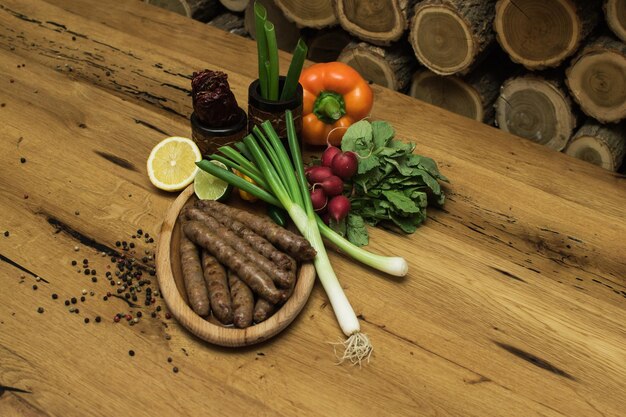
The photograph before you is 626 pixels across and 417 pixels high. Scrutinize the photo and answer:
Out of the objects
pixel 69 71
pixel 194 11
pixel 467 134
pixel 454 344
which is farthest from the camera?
pixel 194 11

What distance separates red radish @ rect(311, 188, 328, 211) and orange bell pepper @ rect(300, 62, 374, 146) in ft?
1.08

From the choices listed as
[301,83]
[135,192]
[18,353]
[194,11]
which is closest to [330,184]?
[301,83]

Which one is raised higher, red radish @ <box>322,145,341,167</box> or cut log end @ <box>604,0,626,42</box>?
cut log end @ <box>604,0,626,42</box>

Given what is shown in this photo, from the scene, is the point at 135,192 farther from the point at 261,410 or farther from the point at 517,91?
the point at 517,91

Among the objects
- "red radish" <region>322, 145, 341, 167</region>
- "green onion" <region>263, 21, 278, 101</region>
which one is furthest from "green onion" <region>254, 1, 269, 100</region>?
"red radish" <region>322, 145, 341, 167</region>

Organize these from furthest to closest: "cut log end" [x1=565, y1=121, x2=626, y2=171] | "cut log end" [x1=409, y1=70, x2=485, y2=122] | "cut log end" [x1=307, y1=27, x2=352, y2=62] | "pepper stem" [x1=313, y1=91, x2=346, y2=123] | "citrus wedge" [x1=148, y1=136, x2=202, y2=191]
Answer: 1. "cut log end" [x1=307, y1=27, x2=352, y2=62]
2. "cut log end" [x1=409, y1=70, x2=485, y2=122]
3. "cut log end" [x1=565, y1=121, x2=626, y2=171]
4. "pepper stem" [x1=313, y1=91, x2=346, y2=123]
5. "citrus wedge" [x1=148, y1=136, x2=202, y2=191]

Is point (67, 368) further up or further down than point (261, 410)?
further down

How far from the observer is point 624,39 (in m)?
2.27

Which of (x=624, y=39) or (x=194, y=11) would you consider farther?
(x=194, y=11)

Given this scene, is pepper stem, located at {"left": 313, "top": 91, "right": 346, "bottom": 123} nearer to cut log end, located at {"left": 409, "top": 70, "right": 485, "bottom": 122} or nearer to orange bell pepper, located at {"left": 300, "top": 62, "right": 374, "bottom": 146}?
orange bell pepper, located at {"left": 300, "top": 62, "right": 374, "bottom": 146}

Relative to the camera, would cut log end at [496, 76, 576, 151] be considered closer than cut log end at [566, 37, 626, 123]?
No

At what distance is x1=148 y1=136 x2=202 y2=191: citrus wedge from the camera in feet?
6.31

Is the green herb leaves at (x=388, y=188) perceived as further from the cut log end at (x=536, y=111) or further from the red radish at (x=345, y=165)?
the cut log end at (x=536, y=111)

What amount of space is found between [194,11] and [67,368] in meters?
2.18
